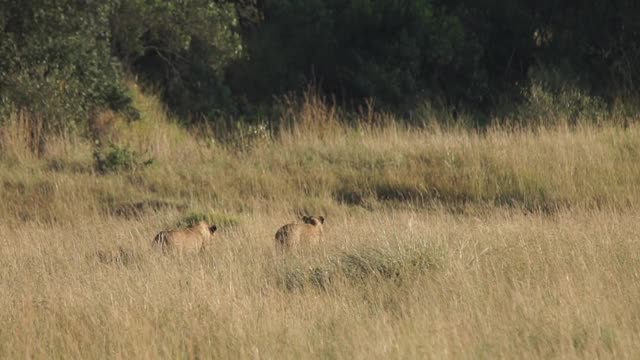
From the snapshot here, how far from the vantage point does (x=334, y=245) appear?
8398 mm

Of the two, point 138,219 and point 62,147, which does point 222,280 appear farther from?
point 62,147

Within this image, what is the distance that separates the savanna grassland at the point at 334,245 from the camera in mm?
5848

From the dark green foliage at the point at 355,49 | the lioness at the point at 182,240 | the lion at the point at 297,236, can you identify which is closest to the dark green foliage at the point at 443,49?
the dark green foliage at the point at 355,49

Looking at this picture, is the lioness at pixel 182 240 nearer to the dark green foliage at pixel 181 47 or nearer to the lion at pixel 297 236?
the lion at pixel 297 236

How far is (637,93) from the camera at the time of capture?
18578 millimetres

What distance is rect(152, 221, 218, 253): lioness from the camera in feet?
27.8

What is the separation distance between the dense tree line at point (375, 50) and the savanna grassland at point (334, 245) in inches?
158

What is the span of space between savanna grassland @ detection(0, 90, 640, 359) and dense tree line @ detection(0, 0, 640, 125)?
402 cm

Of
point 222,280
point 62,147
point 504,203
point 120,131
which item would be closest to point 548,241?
point 222,280

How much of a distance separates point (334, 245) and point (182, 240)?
1.19m

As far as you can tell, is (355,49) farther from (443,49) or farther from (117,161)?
(117,161)

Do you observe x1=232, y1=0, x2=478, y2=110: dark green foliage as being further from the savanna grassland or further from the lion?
the lion

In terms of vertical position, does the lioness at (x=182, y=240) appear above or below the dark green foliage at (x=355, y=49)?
above

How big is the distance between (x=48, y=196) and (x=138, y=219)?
1.77 m
